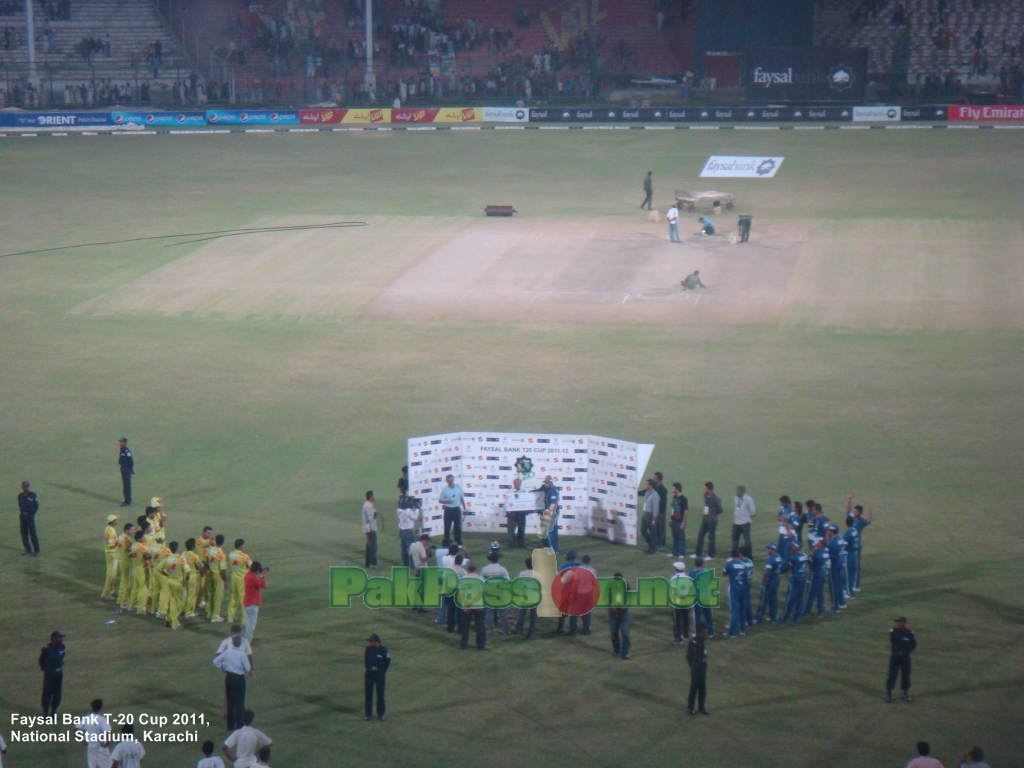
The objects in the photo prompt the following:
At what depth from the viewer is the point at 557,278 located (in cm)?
4322

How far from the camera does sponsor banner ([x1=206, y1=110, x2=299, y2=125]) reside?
75.8 m

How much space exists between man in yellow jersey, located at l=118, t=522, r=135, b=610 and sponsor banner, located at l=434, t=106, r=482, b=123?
59.1 m

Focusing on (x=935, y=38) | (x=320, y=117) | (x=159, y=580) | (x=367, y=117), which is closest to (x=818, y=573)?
(x=159, y=580)

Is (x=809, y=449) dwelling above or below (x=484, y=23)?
below

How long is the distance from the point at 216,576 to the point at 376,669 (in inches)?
171

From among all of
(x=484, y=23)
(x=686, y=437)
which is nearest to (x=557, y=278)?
(x=686, y=437)

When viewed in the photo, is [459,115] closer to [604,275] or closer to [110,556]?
[604,275]

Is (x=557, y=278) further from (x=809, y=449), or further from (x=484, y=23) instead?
(x=484, y=23)

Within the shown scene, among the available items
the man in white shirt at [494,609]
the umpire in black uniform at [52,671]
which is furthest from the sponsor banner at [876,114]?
the umpire in black uniform at [52,671]

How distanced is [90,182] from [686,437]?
4196cm

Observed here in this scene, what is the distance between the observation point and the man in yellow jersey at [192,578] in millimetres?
19438

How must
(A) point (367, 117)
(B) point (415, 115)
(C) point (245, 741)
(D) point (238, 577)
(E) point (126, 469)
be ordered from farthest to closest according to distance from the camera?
(B) point (415, 115) < (A) point (367, 117) < (E) point (126, 469) < (D) point (238, 577) < (C) point (245, 741)

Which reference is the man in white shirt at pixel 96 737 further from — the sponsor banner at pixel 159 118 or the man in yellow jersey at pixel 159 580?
the sponsor banner at pixel 159 118
